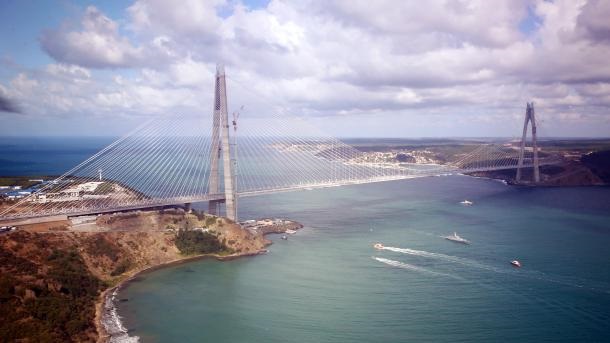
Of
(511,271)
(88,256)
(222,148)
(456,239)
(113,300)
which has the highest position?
(222,148)

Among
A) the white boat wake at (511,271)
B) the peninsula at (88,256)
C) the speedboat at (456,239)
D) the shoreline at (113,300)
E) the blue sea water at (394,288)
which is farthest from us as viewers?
the speedboat at (456,239)

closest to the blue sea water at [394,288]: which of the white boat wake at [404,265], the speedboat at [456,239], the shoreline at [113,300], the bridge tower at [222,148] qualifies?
the white boat wake at [404,265]

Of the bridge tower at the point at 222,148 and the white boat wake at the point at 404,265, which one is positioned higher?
the bridge tower at the point at 222,148

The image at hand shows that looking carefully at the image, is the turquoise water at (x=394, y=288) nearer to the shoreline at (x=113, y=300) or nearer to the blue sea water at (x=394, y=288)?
the blue sea water at (x=394, y=288)

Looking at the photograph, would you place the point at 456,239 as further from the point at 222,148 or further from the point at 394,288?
the point at 222,148

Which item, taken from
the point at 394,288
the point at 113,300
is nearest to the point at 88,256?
the point at 113,300
